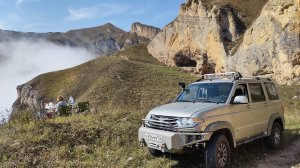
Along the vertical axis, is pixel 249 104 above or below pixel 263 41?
below

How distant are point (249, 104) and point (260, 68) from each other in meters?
24.8

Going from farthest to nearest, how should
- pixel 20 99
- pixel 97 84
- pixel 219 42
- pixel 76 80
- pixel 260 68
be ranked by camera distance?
1. pixel 20 99
2. pixel 76 80
3. pixel 97 84
4. pixel 219 42
5. pixel 260 68

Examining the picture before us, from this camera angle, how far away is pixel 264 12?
108 feet

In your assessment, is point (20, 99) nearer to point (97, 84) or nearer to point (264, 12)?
point (97, 84)

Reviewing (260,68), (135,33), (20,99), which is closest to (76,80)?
(20,99)

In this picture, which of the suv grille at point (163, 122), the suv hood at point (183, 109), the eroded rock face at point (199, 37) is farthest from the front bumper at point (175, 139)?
the eroded rock face at point (199, 37)

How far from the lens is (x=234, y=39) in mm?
42375

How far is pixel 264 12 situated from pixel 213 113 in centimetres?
2793

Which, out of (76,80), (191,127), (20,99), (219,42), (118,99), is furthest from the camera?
(20,99)

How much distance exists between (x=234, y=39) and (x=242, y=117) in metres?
35.2

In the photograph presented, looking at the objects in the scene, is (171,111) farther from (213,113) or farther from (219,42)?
(219,42)

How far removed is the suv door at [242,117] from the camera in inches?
329

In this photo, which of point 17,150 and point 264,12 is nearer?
point 17,150

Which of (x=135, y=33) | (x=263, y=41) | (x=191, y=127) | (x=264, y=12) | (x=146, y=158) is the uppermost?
(x=135, y=33)
